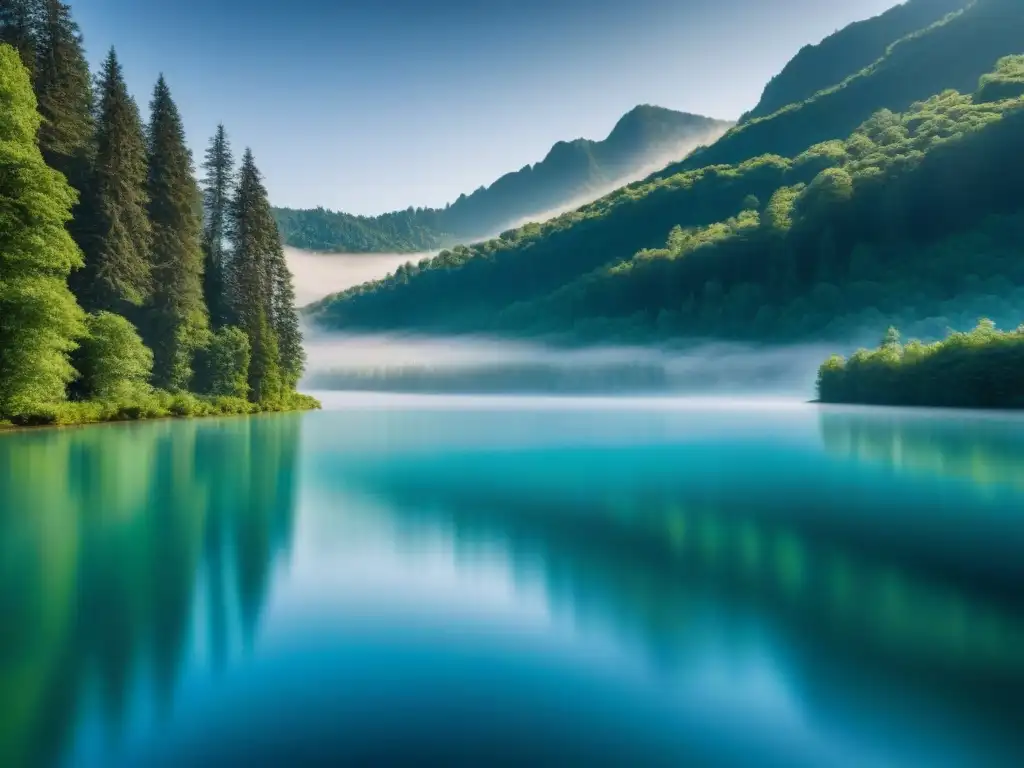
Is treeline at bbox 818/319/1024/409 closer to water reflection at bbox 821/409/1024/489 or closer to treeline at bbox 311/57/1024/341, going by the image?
water reflection at bbox 821/409/1024/489

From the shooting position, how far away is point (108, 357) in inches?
1298

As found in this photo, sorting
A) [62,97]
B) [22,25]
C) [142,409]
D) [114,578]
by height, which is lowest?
[114,578]

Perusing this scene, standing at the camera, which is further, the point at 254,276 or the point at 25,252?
the point at 254,276

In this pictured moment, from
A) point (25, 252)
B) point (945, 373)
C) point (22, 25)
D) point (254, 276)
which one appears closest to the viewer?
point (25, 252)

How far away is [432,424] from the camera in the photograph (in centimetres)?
4303

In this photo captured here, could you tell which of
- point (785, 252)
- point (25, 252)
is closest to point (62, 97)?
point (25, 252)

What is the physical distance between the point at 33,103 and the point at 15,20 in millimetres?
18557

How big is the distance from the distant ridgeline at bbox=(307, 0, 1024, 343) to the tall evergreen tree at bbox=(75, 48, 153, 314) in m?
100

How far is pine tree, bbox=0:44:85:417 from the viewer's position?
Answer: 81.7 feet

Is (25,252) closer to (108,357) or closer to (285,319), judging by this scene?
(108,357)

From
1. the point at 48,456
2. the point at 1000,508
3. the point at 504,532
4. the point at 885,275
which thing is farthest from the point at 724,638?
the point at 885,275

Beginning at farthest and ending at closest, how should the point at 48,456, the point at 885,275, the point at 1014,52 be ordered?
1. the point at 1014,52
2. the point at 885,275
3. the point at 48,456

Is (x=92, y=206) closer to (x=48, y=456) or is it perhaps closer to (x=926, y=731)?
(x=48, y=456)

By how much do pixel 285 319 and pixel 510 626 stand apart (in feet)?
186
